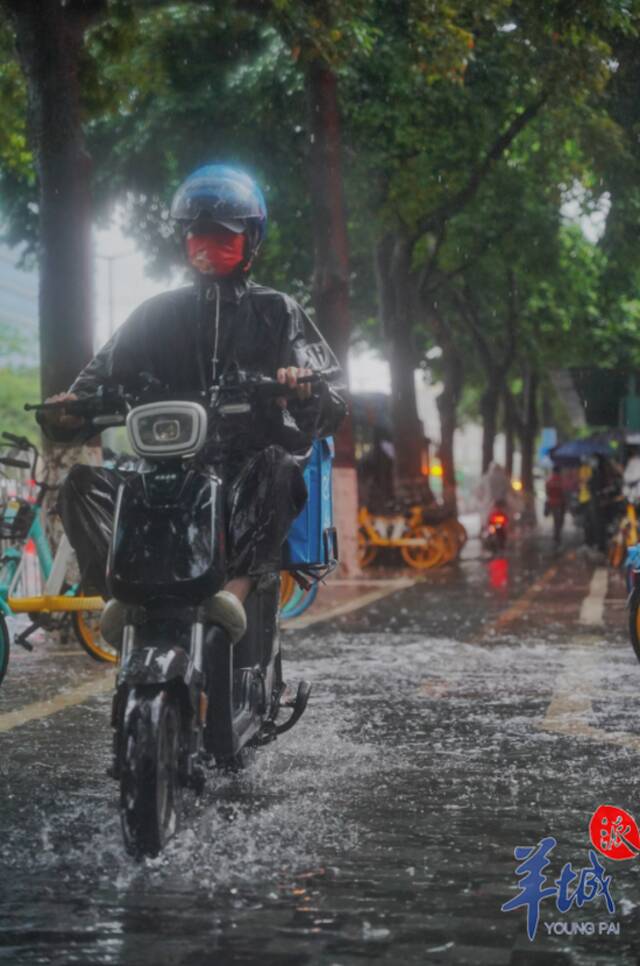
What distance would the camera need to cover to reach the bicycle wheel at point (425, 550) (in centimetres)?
2408

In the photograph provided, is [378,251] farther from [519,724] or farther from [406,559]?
[519,724]

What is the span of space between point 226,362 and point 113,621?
1.01 m

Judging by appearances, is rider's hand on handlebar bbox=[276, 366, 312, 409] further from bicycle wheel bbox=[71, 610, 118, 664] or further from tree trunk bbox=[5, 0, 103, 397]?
tree trunk bbox=[5, 0, 103, 397]

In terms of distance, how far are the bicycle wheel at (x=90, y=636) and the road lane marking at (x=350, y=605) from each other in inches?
96.5

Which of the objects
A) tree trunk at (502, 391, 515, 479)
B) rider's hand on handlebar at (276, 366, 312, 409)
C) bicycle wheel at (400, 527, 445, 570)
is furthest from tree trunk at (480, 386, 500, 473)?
rider's hand on handlebar at (276, 366, 312, 409)

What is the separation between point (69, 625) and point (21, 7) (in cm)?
459

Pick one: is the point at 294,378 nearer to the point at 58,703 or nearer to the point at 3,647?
the point at 58,703

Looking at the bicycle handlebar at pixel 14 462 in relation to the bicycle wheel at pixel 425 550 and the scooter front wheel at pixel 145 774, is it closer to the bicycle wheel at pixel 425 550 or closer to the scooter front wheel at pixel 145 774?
the scooter front wheel at pixel 145 774

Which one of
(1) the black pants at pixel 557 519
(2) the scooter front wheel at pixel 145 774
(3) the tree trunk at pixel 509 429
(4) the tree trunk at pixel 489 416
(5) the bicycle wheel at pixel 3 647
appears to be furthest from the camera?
(3) the tree trunk at pixel 509 429

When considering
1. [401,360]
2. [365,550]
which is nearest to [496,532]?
[401,360]

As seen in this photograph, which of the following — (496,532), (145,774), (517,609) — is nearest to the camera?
(145,774)

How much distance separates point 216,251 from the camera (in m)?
5.30

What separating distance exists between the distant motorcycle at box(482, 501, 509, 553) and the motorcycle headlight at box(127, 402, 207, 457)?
25.6m

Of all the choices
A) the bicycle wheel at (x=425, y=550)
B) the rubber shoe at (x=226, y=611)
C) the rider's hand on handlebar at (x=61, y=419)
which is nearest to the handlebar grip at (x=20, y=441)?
the rider's hand on handlebar at (x=61, y=419)
